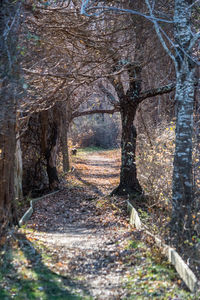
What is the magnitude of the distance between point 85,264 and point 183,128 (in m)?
3.25

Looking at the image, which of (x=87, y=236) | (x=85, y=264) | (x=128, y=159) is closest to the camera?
(x=85, y=264)

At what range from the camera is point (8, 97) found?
5.71 m

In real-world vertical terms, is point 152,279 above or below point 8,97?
below

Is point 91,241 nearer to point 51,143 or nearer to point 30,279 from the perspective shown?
point 30,279

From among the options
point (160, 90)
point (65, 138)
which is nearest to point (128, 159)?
point (160, 90)

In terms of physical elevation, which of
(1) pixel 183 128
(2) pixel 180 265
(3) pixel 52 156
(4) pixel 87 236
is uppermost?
(1) pixel 183 128

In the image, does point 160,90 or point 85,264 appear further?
point 160,90

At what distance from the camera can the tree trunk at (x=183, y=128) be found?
Answer: 6.82 meters

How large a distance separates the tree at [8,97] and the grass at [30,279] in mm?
589

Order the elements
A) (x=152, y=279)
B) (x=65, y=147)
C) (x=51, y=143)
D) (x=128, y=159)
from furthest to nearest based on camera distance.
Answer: (x=65, y=147)
(x=51, y=143)
(x=128, y=159)
(x=152, y=279)

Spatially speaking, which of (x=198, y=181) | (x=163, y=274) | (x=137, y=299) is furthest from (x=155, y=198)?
(x=137, y=299)

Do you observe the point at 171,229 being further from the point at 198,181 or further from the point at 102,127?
the point at 102,127

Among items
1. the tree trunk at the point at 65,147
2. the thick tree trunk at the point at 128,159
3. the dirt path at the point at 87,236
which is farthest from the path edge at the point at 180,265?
the tree trunk at the point at 65,147

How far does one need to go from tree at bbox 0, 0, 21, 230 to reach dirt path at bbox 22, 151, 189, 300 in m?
1.31
